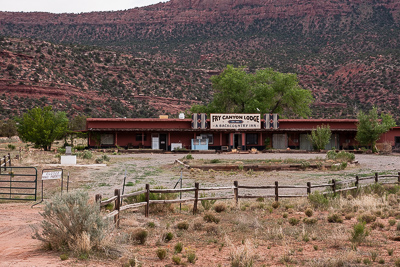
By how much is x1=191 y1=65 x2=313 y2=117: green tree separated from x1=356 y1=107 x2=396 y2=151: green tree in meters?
10.5

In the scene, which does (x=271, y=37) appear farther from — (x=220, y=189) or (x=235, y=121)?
(x=220, y=189)

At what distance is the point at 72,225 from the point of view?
838cm

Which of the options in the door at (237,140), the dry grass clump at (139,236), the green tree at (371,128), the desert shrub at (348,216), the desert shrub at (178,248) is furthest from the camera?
the door at (237,140)

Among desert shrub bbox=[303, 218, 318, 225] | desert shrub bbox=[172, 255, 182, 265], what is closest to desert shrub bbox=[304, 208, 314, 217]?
desert shrub bbox=[303, 218, 318, 225]

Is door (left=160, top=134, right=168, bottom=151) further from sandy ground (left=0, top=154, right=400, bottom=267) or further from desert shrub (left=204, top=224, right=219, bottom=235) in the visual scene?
desert shrub (left=204, top=224, right=219, bottom=235)

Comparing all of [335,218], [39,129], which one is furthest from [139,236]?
[39,129]

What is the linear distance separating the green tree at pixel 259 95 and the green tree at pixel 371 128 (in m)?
10.5

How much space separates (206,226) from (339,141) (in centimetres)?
4284

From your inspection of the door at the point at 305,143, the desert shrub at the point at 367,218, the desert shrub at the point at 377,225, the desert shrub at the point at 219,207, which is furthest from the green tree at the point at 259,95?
the desert shrub at the point at 377,225

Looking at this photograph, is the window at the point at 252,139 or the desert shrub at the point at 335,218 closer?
the desert shrub at the point at 335,218

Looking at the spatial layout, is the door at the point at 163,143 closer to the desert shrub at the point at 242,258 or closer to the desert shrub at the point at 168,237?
the desert shrub at the point at 168,237

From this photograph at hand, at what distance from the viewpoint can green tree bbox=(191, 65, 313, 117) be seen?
2159 inches

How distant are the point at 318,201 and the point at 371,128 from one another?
34.1 meters

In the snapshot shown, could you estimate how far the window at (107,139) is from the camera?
47.7 metres
